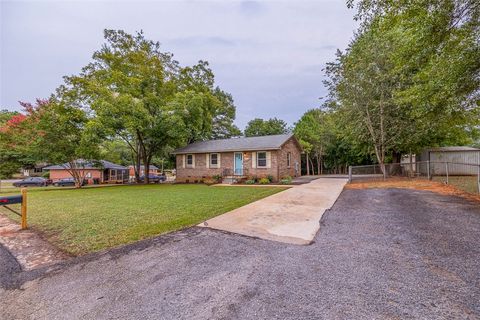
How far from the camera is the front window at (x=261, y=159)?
51.9 ft

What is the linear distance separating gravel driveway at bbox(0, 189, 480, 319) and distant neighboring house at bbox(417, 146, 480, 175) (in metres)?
16.9

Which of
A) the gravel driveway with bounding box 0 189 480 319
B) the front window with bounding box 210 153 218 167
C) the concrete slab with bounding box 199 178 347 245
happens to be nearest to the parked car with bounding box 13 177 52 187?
the front window with bounding box 210 153 218 167

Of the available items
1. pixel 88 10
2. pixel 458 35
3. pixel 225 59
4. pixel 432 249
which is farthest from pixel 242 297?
pixel 225 59

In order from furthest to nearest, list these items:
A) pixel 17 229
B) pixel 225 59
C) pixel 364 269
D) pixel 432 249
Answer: pixel 225 59
pixel 17 229
pixel 432 249
pixel 364 269

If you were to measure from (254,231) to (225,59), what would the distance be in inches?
665

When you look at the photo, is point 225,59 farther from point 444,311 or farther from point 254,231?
point 444,311

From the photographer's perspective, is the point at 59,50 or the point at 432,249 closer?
the point at 432,249

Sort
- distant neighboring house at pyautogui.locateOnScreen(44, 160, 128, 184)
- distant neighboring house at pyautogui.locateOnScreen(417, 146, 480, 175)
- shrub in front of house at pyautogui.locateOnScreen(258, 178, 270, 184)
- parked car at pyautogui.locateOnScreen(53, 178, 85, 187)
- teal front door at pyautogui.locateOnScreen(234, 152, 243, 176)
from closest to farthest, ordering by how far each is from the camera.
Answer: shrub in front of house at pyautogui.locateOnScreen(258, 178, 270, 184), distant neighboring house at pyautogui.locateOnScreen(417, 146, 480, 175), teal front door at pyautogui.locateOnScreen(234, 152, 243, 176), parked car at pyautogui.locateOnScreen(53, 178, 85, 187), distant neighboring house at pyautogui.locateOnScreen(44, 160, 128, 184)

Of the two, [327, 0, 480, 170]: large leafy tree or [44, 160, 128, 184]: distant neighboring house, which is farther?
[44, 160, 128, 184]: distant neighboring house

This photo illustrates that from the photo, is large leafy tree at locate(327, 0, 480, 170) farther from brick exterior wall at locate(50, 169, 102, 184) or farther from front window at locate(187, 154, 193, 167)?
brick exterior wall at locate(50, 169, 102, 184)

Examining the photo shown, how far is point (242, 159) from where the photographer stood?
1666cm

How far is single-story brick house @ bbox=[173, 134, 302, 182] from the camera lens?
15.6 m

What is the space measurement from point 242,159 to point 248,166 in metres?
0.77

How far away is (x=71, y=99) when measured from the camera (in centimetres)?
1678
